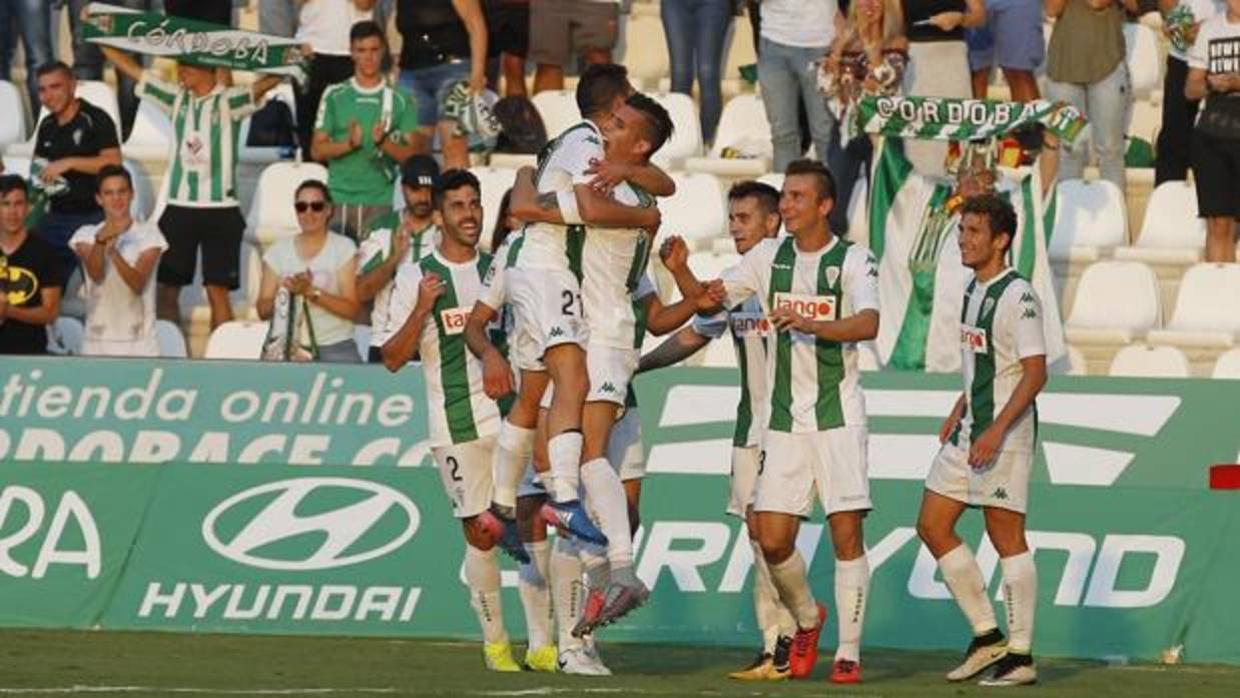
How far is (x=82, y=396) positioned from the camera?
789 inches

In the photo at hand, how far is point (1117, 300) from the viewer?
72.0 feet

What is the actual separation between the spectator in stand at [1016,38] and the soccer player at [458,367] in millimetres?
8568

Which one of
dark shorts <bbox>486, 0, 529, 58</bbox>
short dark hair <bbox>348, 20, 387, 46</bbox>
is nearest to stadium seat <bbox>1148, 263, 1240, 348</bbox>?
dark shorts <bbox>486, 0, 529, 58</bbox>

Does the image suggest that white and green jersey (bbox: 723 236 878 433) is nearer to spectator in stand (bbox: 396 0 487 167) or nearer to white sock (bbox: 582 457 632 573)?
white sock (bbox: 582 457 632 573)

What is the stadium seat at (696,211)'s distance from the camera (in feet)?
73.9

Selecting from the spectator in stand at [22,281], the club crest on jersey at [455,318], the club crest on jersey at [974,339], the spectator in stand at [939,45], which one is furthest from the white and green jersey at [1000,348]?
the spectator in stand at [22,281]

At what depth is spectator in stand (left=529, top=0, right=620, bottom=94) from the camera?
23.7m

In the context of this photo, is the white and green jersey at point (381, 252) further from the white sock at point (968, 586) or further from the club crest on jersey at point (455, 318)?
the white sock at point (968, 586)

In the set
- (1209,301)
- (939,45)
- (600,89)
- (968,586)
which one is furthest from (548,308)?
(939,45)

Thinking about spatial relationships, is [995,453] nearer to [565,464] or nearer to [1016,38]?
[565,464]

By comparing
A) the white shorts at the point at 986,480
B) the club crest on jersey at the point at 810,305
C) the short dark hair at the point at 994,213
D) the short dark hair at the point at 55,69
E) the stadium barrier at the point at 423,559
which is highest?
the short dark hair at the point at 994,213

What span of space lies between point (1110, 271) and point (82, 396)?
269 inches

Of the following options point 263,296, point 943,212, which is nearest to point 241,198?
point 263,296

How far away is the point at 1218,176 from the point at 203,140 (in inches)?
267
